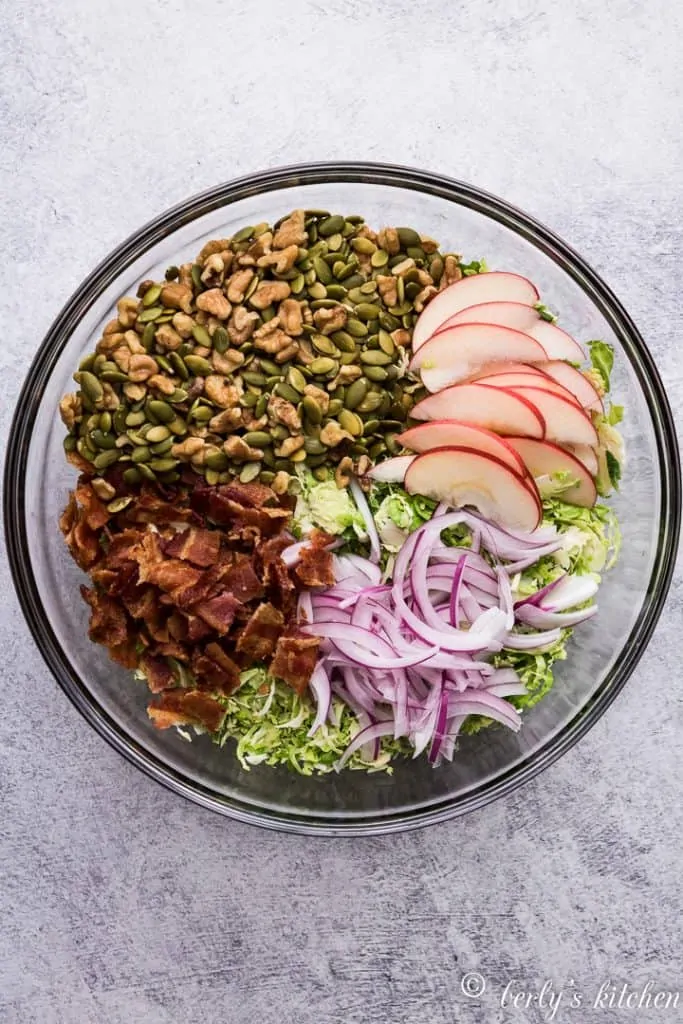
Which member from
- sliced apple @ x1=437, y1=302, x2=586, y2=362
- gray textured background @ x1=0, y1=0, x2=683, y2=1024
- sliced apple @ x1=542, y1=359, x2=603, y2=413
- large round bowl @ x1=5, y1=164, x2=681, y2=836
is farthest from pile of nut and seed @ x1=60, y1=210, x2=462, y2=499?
gray textured background @ x1=0, y1=0, x2=683, y2=1024

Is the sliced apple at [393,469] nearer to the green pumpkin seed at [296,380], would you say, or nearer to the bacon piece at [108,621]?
the green pumpkin seed at [296,380]

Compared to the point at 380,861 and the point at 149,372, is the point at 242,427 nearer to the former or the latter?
the point at 149,372

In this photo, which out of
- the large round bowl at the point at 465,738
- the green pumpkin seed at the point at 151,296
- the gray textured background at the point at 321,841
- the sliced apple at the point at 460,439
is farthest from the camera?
the gray textured background at the point at 321,841

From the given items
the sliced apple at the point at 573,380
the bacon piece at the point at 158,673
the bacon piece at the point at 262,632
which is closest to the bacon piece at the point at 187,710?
the bacon piece at the point at 158,673

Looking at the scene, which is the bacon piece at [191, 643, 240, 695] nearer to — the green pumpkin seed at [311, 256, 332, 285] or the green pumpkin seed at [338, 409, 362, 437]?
the green pumpkin seed at [338, 409, 362, 437]

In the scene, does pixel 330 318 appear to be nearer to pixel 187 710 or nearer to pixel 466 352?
pixel 466 352

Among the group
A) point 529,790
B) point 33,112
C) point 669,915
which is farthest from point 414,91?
point 669,915
